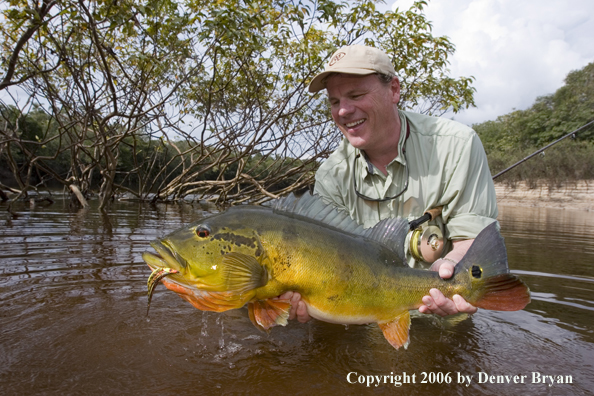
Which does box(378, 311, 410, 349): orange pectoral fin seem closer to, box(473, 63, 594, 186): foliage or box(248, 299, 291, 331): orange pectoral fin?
box(248, 299, 291, 331): orange pectoral fin

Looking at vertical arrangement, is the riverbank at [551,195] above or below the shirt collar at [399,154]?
below

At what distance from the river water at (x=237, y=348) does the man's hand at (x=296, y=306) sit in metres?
0.33

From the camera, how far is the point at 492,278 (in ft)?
7.33

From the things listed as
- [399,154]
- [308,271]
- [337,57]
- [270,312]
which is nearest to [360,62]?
[337,57]

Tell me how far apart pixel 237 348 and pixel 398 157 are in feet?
6.38

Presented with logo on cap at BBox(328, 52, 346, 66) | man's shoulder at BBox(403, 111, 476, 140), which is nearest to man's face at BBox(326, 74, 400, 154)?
logo on cap at BBox(328, 52, 346, 66)

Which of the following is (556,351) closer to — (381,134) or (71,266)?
(381,134)

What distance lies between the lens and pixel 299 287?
2.30 m

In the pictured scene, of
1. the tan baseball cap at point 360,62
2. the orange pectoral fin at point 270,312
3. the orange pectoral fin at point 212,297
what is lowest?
the orange pectoral fin at point 270,312

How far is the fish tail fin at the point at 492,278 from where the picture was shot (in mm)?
2199

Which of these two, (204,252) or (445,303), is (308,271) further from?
(445,303)

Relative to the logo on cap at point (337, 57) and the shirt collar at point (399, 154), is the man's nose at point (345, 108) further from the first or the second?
the shirt collar at point (399, 154)

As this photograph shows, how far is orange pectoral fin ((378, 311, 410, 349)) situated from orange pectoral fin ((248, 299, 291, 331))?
0.64 meters

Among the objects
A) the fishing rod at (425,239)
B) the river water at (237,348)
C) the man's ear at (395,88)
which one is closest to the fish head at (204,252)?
the river water at (237,348)
